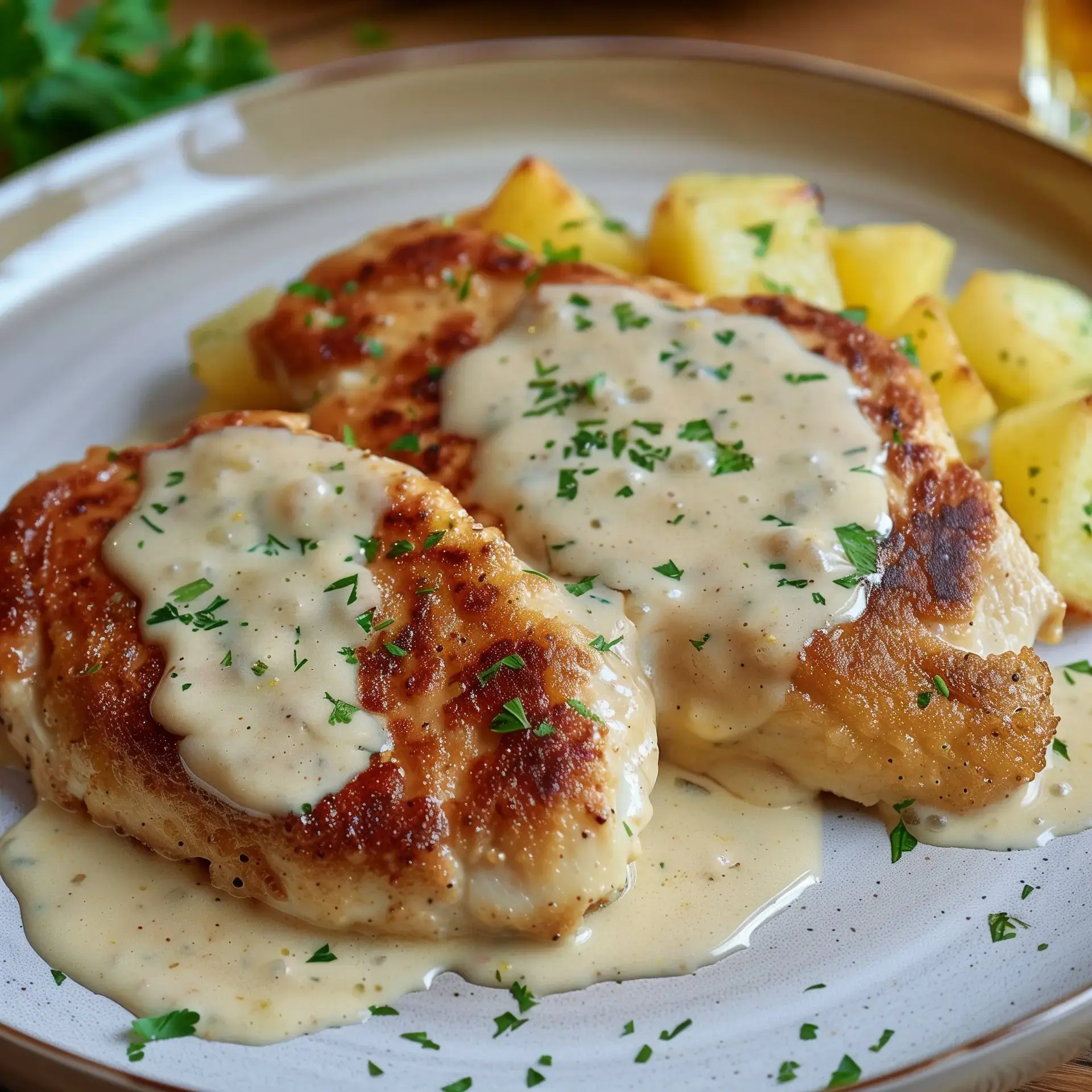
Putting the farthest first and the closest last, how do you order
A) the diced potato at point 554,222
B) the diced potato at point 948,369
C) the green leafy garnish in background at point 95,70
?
1. the green leafy garnish in background at point 95,70
2. the diced potato at point 554,222
3. the diced potato at point 948,369

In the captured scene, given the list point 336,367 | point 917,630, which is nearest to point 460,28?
point 336,367

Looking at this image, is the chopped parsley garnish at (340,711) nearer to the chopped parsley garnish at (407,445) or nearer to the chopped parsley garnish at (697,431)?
the chopped parsley garnish at (407,445)

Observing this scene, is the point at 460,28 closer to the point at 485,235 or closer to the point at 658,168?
the point at 658,168

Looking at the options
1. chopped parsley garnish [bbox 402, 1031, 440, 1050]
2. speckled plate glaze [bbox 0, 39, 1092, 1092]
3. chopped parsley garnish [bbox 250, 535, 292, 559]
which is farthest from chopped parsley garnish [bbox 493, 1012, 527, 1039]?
chopped parsley garnish [bbox 250, 535, 292, 559]

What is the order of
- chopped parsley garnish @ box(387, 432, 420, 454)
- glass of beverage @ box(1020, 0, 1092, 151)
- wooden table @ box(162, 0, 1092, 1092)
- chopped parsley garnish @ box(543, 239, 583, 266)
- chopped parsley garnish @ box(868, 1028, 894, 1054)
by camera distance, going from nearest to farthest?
chopped parsley garnish @ box(868, 1028, 894, 1054) < chopped parsley garnish @ box(387, 432, 420, 454) < chopped parsley garnish @ box(543, 239, 583, 266) < glass of beverage @ box(1020, 0, 1092, 151) < wooden table @ box(162, 0, 1092, 1092)

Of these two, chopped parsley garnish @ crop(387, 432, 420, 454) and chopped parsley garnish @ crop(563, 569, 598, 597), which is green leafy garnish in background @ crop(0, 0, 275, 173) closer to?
chopped parsley garnish @ crop(387, 432, 420, 454)

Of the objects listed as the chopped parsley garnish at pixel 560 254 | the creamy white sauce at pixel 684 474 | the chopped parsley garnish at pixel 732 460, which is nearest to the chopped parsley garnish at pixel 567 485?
the creamy white sauce at pixel 684 474
